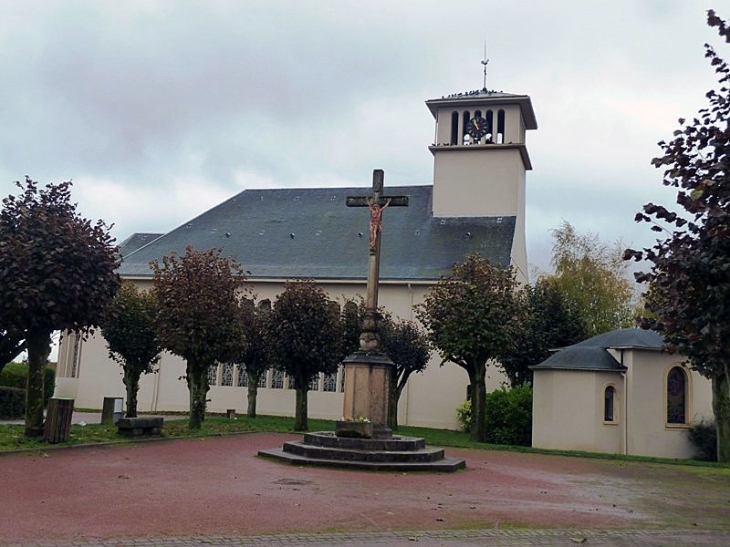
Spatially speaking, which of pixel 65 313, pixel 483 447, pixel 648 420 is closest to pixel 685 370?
pixel 648 420

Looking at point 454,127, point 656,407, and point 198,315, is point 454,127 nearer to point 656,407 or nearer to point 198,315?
point 656,407

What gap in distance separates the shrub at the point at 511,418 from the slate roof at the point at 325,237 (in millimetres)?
6988

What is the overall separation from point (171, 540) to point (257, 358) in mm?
23932

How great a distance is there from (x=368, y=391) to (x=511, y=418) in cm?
1413

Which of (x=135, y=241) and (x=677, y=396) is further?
(x=135, y=241)

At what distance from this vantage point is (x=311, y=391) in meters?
36.7

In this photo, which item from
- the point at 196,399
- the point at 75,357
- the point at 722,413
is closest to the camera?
the point at 722,413

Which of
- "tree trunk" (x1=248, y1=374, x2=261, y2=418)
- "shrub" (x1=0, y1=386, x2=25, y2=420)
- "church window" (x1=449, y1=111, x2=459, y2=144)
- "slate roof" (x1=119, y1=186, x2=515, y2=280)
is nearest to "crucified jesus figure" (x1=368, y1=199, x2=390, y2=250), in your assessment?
"shrub" (x1=0, y1=386, x2=25, y2=420)

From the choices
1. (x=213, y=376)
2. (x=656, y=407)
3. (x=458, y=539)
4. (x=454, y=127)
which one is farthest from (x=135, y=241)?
(x=458, y=539)

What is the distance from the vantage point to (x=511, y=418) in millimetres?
29141

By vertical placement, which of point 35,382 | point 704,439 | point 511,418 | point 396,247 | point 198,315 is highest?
point 396,247

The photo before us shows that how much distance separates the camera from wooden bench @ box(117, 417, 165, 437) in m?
18.6

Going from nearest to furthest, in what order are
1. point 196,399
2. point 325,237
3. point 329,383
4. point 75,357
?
point 196,399 → point 329,383 → point 325,237 → point 75,357

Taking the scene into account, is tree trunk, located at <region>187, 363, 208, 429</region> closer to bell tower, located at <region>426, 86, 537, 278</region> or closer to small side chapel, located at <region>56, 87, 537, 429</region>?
small side chapel, located at <region>56, 87, 537, 429</region>
